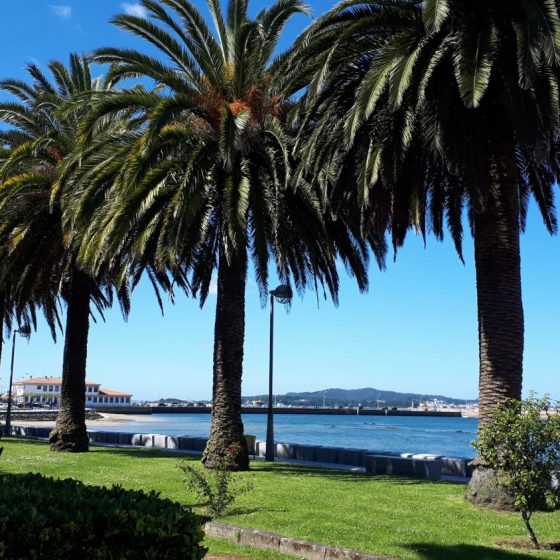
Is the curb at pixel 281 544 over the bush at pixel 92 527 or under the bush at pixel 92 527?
under

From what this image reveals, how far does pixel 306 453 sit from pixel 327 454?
1.28 metres

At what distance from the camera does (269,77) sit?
1852 centimetres

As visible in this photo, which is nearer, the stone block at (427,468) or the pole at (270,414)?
the stone block at (427,468)

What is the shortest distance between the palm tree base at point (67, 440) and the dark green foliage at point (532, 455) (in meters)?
17.7

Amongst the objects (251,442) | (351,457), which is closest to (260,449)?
(251,442)

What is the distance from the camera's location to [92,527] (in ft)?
18.5

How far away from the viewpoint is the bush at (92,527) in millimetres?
5352

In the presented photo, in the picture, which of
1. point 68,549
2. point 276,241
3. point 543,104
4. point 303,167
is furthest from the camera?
point 276,241

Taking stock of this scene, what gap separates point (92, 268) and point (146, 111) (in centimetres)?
451

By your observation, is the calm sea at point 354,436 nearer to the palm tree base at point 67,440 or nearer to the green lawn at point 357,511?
the palm tree base at point 67,440

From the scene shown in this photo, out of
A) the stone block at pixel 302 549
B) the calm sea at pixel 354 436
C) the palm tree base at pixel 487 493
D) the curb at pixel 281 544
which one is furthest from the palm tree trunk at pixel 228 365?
the calm sea at pixel 354 436

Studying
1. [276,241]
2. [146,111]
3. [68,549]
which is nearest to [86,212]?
[146,111]

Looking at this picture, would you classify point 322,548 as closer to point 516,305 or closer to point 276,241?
point 516,305

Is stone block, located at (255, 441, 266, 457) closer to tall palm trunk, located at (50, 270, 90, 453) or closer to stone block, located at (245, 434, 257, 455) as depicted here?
stone block, located at (245, 434, 257, 455)
